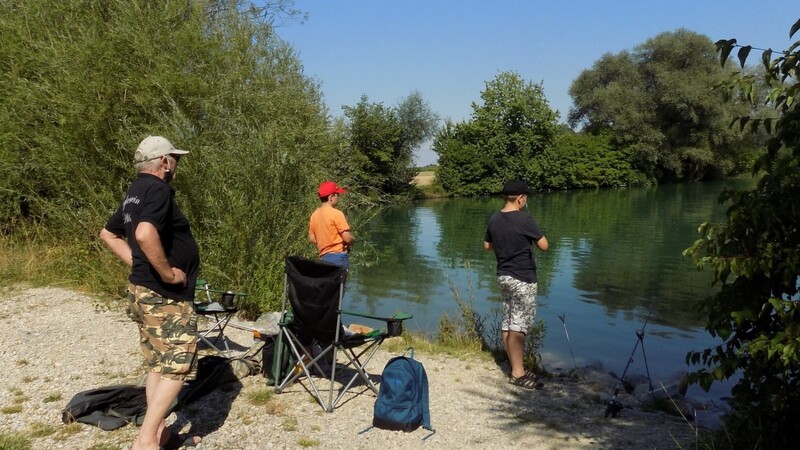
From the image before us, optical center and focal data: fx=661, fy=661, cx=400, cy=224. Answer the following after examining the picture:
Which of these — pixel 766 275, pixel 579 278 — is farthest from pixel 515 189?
pixel 579 278

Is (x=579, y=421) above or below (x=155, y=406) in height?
below

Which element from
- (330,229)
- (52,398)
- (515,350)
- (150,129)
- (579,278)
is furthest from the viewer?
(579,278)

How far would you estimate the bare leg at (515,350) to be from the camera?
5.82m

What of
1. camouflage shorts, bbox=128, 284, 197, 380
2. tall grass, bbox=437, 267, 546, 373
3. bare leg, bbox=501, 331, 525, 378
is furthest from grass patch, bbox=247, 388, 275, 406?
tall grass, bbox=437, 267, 546, 373

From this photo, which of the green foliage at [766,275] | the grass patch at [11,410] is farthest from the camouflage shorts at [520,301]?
the grass patch at [11,410]

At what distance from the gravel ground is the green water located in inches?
92.4

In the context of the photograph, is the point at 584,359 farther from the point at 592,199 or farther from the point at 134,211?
the point at 592,199

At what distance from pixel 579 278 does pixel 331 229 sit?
10704 mm

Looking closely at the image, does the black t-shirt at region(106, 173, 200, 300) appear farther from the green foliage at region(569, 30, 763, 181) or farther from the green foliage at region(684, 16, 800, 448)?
the green foliage at region(569, 30, 763, 181)

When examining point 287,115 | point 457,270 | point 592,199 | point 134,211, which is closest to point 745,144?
point 592,199

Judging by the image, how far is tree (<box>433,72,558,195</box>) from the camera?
168 ft

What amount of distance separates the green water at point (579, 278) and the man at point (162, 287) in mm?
4460

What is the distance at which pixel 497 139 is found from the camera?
52.6 meters

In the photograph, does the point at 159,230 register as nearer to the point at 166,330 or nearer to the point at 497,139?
the point at 166,330
